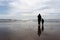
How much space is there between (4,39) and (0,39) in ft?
1.25

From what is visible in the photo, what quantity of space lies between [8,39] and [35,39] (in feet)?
8.32

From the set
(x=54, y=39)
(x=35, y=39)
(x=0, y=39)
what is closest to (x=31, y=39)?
(x=35, y=39)

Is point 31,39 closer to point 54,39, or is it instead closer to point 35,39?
point 35,39

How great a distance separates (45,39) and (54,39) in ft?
2.76

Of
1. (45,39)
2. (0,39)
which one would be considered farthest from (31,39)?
(0,39)

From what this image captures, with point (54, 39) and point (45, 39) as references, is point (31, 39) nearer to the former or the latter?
point (45, 39)

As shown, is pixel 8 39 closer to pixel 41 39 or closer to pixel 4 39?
pixel 4 39

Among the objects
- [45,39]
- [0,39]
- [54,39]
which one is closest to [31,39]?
[45,39]

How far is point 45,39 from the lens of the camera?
11289mm

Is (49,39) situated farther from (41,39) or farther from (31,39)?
(31,39)

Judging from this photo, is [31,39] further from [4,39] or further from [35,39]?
[4,39]

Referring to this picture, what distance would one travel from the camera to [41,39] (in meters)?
11.3

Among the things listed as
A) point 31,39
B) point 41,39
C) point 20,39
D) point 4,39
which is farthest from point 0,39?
point 41,39

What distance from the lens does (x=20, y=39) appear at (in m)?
11.1
